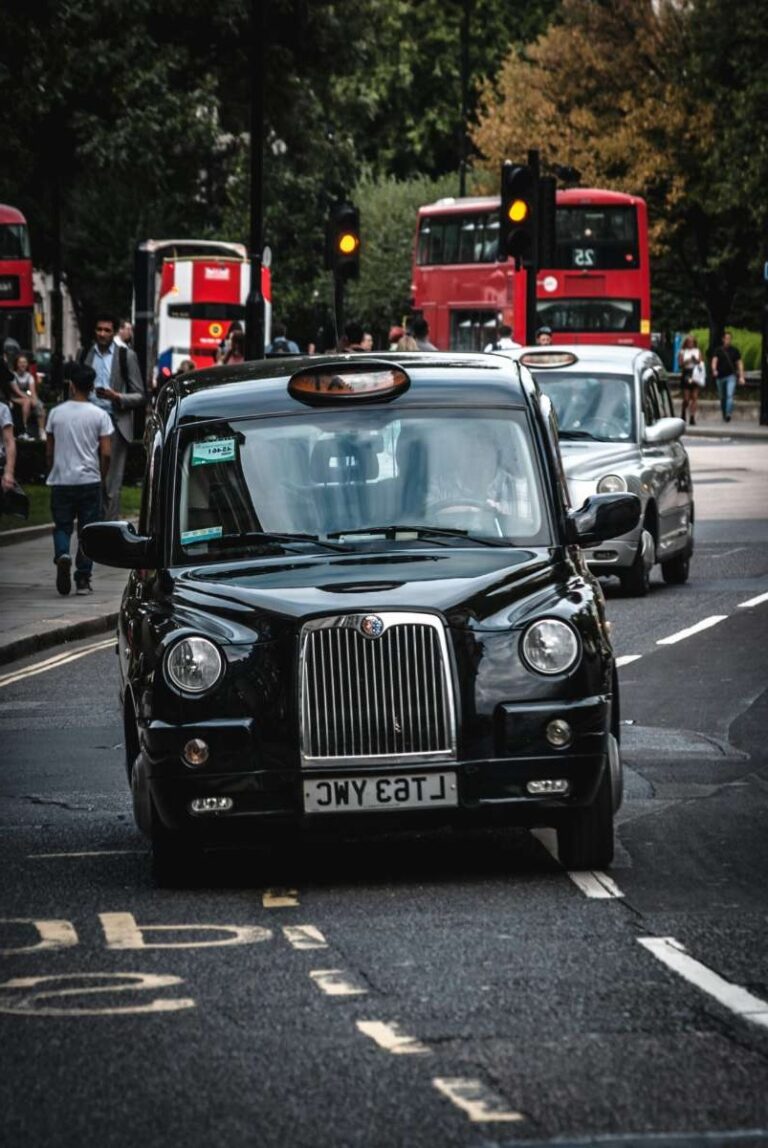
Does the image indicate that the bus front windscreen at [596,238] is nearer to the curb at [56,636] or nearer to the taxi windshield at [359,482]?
the curb at [56,636]

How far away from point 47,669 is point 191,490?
22.4 feet

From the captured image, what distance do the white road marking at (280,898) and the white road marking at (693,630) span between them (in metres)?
7.90

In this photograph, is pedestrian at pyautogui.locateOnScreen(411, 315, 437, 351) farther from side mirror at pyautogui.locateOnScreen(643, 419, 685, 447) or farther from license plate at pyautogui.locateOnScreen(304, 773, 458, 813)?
license plate at pyautogui.locateOnScreen(304, 773, 458, 813)

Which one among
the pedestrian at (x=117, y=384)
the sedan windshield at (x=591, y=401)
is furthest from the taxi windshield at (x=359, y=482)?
the pedestrian at (x=117, y=384)

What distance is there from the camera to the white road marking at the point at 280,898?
7.89 meters

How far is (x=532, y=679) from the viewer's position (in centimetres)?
798

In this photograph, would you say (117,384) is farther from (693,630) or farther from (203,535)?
(203,535)

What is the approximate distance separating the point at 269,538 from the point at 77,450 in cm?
1027

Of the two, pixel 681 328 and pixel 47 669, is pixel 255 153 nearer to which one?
pixel 47 669

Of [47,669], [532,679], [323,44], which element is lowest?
[47,669]

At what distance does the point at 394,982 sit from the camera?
259 inches

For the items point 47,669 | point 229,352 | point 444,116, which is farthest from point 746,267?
point 47,669

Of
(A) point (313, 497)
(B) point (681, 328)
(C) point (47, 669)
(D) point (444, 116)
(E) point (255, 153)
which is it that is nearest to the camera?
(A) point (313, 497)

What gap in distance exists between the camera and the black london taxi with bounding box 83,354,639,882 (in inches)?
312
